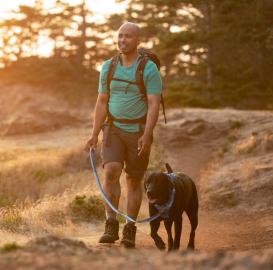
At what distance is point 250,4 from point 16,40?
24.1 m

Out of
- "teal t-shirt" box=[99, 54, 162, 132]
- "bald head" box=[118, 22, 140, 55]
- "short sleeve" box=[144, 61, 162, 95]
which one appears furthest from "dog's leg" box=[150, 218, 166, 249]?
"bald head" box=[118, 22, 140, 55]

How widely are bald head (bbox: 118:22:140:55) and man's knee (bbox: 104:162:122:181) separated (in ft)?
3.98

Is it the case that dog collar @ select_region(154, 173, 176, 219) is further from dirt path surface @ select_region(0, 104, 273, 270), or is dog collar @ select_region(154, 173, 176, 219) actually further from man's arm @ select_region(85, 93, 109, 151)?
man's arm @ select_region(85, 93, 109, 151)

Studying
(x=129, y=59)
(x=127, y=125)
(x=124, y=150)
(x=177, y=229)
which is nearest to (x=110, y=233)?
(x=177, y=229)

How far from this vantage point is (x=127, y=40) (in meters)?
6.46

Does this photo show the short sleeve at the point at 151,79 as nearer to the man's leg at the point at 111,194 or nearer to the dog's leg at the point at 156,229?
the man's leg at the point at 111,194

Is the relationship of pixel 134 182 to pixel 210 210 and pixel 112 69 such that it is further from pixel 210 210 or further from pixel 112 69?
pixel 210 210

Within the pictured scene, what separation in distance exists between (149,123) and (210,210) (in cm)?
579

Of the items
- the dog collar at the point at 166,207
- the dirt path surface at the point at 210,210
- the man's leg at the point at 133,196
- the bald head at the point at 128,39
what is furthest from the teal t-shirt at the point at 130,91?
the dirt path surface at the point at 210,210

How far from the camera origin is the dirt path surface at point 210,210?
12.0 feet

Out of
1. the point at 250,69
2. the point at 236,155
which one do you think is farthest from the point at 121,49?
the point at 250,69

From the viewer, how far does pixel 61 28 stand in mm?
37969

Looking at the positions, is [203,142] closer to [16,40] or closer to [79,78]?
[79,78]

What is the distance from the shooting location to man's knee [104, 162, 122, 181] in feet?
21.4
